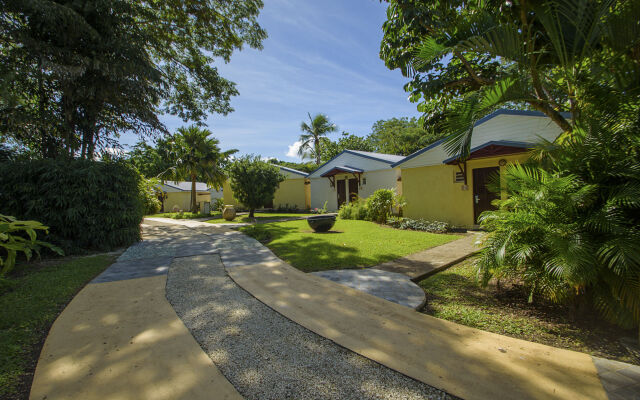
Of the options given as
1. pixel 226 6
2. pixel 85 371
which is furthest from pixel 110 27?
pixel 85 371

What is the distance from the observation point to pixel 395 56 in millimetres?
5305

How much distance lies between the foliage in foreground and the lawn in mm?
231

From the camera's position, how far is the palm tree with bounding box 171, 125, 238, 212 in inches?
875

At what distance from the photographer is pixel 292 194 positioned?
2406 cm

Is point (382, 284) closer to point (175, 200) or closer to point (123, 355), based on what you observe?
point (123, 355)

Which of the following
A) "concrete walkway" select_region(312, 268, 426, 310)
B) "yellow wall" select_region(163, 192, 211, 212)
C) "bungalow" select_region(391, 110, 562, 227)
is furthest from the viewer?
"yellow wall" select_region(163, 192, 211, 212)

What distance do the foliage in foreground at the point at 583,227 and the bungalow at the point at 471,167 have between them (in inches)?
211

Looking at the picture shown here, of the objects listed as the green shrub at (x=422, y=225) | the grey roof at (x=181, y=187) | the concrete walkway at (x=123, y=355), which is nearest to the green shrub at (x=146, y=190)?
the concrete walkway at (x=123, y=355)

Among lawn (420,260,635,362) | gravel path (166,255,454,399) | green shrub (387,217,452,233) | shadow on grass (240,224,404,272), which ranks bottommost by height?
lawn (420,260,635,362)

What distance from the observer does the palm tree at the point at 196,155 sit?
22234 mm

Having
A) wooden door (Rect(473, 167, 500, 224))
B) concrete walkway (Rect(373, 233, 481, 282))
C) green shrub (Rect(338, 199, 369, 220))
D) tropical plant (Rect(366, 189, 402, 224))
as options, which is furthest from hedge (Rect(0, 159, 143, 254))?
wooden door (Rect(473, 167, 500, 224))

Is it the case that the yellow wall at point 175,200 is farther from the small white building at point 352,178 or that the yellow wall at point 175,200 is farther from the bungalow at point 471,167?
the bungalow at point 471,167

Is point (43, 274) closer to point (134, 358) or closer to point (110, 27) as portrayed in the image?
point (134, 358)

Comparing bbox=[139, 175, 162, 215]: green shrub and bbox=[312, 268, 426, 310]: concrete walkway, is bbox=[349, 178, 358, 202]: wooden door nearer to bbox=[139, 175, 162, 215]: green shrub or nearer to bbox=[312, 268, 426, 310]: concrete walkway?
bbox=[139, 175, 162, 215]: green shrub
